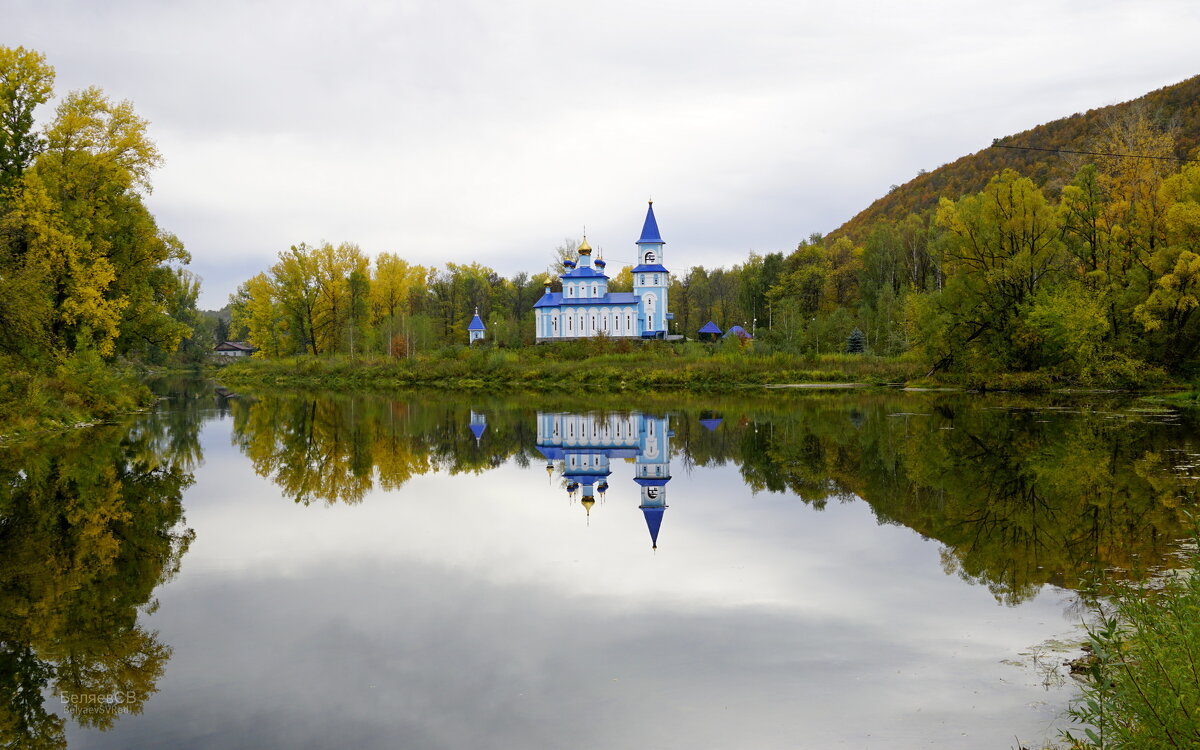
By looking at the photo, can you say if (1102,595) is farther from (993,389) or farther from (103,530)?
(993,389)

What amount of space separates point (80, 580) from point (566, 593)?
4.87 metres

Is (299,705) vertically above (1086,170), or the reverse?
(1086,170)

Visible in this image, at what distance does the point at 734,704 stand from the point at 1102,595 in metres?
4.02

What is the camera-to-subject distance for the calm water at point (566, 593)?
517cm

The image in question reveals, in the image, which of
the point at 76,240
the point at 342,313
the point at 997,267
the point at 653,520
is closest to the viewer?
the point at 653,520

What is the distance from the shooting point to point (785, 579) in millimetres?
8172

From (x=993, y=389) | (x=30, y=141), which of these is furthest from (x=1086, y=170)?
(x=30, y=141)

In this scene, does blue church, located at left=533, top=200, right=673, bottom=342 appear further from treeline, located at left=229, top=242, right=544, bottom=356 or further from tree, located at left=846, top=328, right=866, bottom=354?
tree, located at left=846, top=328, right=866, bottom=354

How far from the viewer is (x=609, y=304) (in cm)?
6225

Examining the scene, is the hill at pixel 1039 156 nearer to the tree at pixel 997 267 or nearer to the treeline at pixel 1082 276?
the treeline at pixel 1082 276

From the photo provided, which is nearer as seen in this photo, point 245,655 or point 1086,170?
point 245,655

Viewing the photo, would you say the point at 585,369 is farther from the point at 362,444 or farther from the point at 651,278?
the point at 362,444

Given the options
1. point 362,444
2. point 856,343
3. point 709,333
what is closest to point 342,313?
point 709,333

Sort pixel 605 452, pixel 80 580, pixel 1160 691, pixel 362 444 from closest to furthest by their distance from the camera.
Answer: pixel 1160 691, pixel 80 580, pixel 605 452, pixel 362 444
